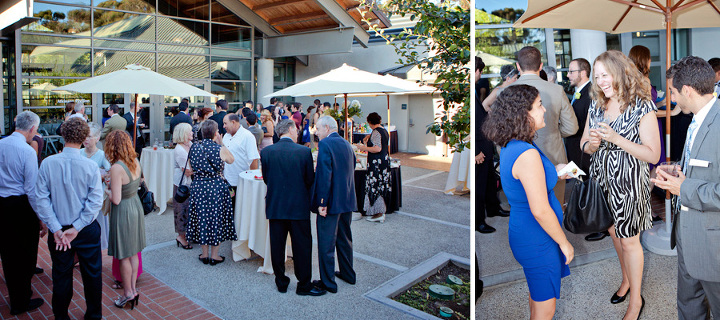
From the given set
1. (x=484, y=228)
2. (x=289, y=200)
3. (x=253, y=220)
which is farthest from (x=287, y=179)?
(x=484, y=228)

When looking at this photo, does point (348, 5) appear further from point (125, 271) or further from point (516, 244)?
point (516, 244)

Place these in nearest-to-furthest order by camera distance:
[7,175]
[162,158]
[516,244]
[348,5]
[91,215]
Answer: [516,244] < [91,215] < [7,175] < [162,158] < [348,5]

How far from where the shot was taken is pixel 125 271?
4.44 metres

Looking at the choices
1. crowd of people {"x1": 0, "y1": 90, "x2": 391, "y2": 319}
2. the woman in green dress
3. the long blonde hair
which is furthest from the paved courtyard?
the long blonde hair

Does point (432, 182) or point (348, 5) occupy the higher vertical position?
point (348, 5)

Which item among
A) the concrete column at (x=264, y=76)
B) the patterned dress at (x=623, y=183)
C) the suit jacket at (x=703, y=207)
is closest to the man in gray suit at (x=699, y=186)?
the suit jacket at (x=703, y=207)

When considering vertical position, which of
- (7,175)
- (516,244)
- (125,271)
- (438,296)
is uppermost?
(7,175)

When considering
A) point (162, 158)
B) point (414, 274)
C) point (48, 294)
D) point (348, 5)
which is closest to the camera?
point (48, 294)

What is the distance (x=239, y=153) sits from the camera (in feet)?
21.4

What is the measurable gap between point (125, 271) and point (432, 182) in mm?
7083

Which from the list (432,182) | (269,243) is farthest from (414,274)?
(432,182)

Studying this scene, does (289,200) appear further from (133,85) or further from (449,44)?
(133,85)

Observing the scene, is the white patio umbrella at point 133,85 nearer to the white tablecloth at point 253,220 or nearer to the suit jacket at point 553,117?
the white tablecloth at point 253,220

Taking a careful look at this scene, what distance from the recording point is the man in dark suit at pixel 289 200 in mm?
4617
